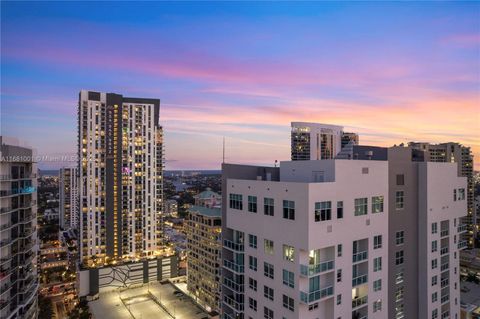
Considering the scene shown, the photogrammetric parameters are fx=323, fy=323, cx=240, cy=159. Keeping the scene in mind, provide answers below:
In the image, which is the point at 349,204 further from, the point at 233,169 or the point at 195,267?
the point at 195,267

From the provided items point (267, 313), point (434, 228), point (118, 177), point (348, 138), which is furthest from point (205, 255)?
point (348, 138)

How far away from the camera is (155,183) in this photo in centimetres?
9181

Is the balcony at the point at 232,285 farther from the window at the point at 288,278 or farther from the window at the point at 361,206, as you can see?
the window at the point at 361,206

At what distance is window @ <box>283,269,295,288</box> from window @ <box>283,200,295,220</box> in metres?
4.44

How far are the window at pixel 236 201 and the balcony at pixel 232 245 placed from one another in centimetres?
347

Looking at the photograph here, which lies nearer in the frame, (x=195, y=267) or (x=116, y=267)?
(x=195, y=267)

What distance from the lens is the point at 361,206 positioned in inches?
1107

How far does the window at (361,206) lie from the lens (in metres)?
27.8

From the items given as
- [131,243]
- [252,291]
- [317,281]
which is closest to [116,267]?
[131,243]

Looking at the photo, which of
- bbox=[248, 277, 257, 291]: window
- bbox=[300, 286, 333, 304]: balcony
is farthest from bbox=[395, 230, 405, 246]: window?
bbox=[248, 277, 257, 291]: window

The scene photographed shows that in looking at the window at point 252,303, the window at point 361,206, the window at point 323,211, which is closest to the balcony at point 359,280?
the window at point 361,206

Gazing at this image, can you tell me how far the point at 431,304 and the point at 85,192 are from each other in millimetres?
78282

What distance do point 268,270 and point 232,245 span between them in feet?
16.3

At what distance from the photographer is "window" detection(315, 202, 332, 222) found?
2480cm
